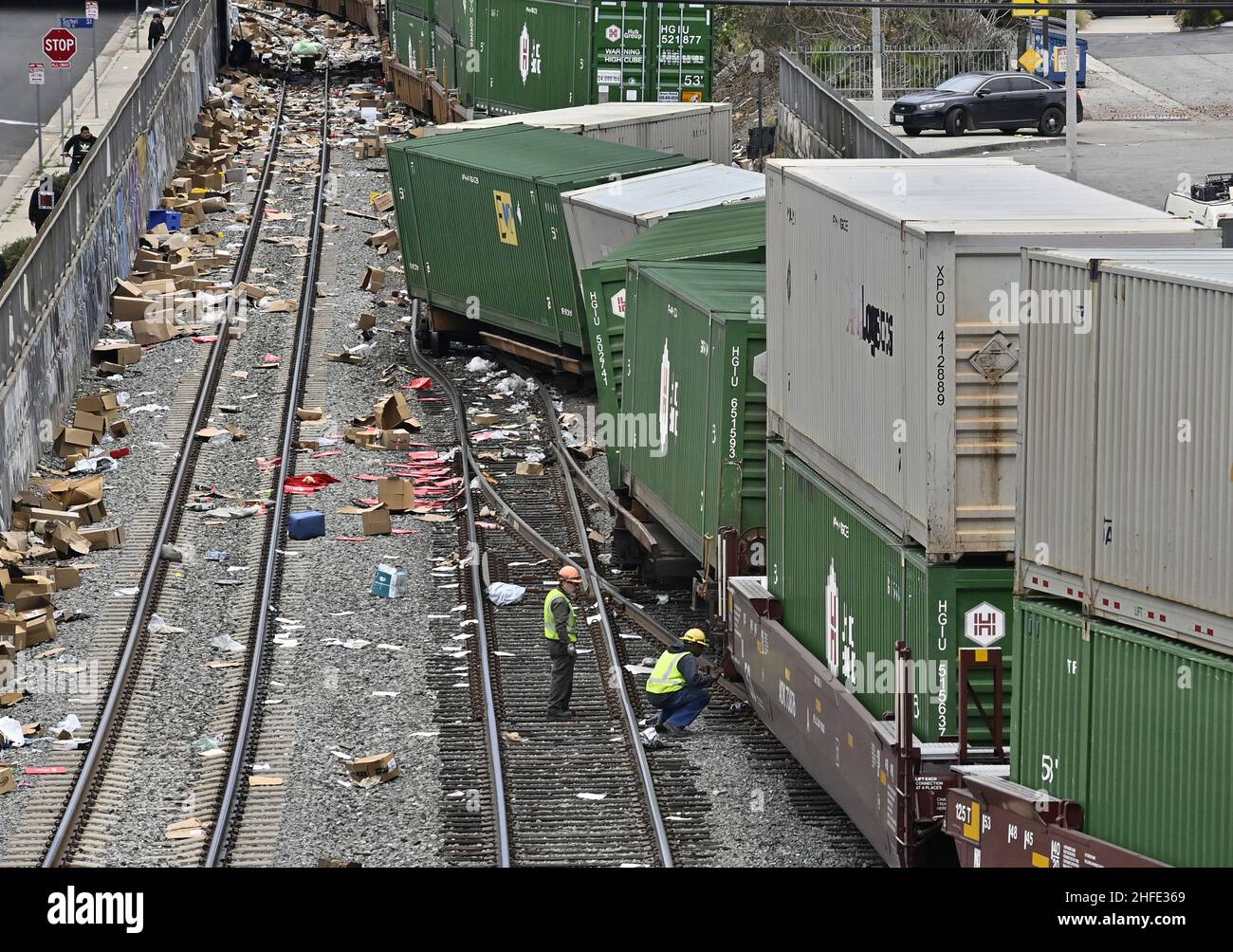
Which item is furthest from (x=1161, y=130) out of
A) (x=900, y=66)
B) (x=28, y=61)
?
(x=28, y=61)

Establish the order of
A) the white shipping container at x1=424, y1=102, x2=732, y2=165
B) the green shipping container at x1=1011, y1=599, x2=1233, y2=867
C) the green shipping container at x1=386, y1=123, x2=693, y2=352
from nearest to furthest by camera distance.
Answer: the green shipping container at x1=1011, y1=599, x2=1233, y2=867 < the green shipping container at x1=386, y1=123, x2=693, y2=352 < the white shipping container at x1=424, y1=102, x2=732, y2=165

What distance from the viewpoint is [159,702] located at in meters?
14.6

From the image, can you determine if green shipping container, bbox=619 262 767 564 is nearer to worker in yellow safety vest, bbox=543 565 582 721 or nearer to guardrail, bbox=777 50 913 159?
worker in yellow safety vest, bbox=543 565 582 721

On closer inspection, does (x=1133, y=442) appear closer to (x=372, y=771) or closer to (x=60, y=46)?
(x=372, y=771)

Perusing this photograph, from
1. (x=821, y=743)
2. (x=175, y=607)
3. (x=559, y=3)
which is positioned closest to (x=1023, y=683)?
(x=821, y=743)

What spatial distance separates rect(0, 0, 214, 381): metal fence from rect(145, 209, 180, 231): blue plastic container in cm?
97

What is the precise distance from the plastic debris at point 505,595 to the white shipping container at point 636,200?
17.8 ft

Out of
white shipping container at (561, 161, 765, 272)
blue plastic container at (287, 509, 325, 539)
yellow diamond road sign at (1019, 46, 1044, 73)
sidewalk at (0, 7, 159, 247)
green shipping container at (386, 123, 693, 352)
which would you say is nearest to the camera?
blue plastic container at (287, 509, 325, 539)

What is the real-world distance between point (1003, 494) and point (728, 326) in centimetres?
459

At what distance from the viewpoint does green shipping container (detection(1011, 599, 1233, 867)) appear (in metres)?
7.30

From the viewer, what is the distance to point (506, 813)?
12.3 meters

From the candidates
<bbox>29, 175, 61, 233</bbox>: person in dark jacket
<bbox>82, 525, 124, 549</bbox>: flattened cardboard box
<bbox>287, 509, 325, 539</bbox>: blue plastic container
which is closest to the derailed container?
<bbox>29, 175, 61, 233</bbox>: person in dark jacket

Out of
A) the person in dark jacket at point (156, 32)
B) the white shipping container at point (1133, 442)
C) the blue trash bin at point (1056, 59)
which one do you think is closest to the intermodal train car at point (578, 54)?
the blue trash bin at point (1056, 59)
